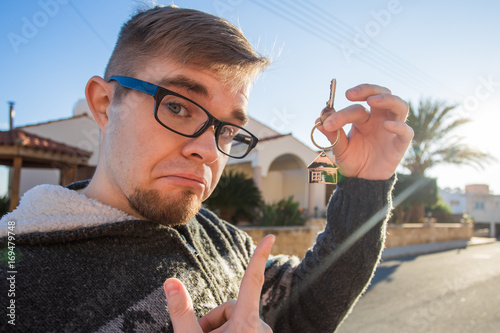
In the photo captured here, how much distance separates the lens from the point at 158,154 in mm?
1158

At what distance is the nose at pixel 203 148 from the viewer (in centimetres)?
117

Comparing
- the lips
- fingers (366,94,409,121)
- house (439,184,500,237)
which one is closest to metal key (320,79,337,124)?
fingers (366,94,409,121)

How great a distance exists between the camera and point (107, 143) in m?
1.23

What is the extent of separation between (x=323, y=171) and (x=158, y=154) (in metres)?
0.70

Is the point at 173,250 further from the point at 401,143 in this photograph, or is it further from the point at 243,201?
the point at 243,201

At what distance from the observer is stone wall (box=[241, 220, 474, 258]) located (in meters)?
8.19

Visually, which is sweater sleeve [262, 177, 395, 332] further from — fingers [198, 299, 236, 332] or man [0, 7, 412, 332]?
fingers [198, 299, 236, 332]

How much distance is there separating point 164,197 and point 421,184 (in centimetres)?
2112

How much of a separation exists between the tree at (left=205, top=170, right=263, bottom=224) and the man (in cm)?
903

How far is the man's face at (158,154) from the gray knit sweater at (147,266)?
10 centimetres

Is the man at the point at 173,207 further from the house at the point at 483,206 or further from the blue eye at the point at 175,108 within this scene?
the house at the point at 483,206

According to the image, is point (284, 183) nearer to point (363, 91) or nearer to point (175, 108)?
point (363, 91)

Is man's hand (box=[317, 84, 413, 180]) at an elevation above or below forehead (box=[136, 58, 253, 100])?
below

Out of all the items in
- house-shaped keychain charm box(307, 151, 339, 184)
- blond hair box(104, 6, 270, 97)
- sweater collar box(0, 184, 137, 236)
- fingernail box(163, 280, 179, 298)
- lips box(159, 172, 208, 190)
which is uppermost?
blond hair box(104, 6, 270, 97)
